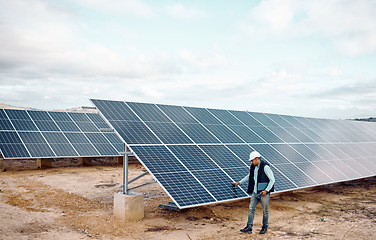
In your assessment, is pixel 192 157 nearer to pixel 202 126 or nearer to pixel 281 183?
pixel 202 126

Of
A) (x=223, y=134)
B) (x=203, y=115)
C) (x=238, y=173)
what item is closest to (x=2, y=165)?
(x=203, y=115)

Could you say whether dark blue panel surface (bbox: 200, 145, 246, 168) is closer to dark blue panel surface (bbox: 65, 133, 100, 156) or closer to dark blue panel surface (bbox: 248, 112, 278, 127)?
dark blue panel surface (bbox: 248, 112, 278, 127)

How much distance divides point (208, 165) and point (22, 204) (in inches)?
326

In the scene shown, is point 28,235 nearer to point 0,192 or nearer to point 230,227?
point 230,227

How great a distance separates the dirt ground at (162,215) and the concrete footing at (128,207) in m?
0.26

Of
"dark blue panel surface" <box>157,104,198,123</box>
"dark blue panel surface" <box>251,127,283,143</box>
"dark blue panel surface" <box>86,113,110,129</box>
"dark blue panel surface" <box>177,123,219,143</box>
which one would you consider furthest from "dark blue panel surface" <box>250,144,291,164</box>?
"dark blue panel surface" <box>86,113,110,129</box>

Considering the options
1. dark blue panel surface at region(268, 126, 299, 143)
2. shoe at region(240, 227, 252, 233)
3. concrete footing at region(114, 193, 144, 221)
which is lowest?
shoe at region(240, 227, 252, 233)

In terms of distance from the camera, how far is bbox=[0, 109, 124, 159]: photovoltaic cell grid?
24.2m

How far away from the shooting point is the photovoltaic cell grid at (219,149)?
1171 centimetres

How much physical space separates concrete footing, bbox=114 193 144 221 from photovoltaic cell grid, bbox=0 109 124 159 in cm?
1185

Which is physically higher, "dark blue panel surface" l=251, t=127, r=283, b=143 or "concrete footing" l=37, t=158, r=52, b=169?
"dark blue panel surface" l=251, t=127, r=283, b=143

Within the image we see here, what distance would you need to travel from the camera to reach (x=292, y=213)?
14.0 m

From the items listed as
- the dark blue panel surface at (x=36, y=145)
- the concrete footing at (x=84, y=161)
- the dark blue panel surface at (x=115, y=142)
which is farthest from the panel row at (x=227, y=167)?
the concrete footing at (x=84, y=161)

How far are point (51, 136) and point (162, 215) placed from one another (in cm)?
1651
